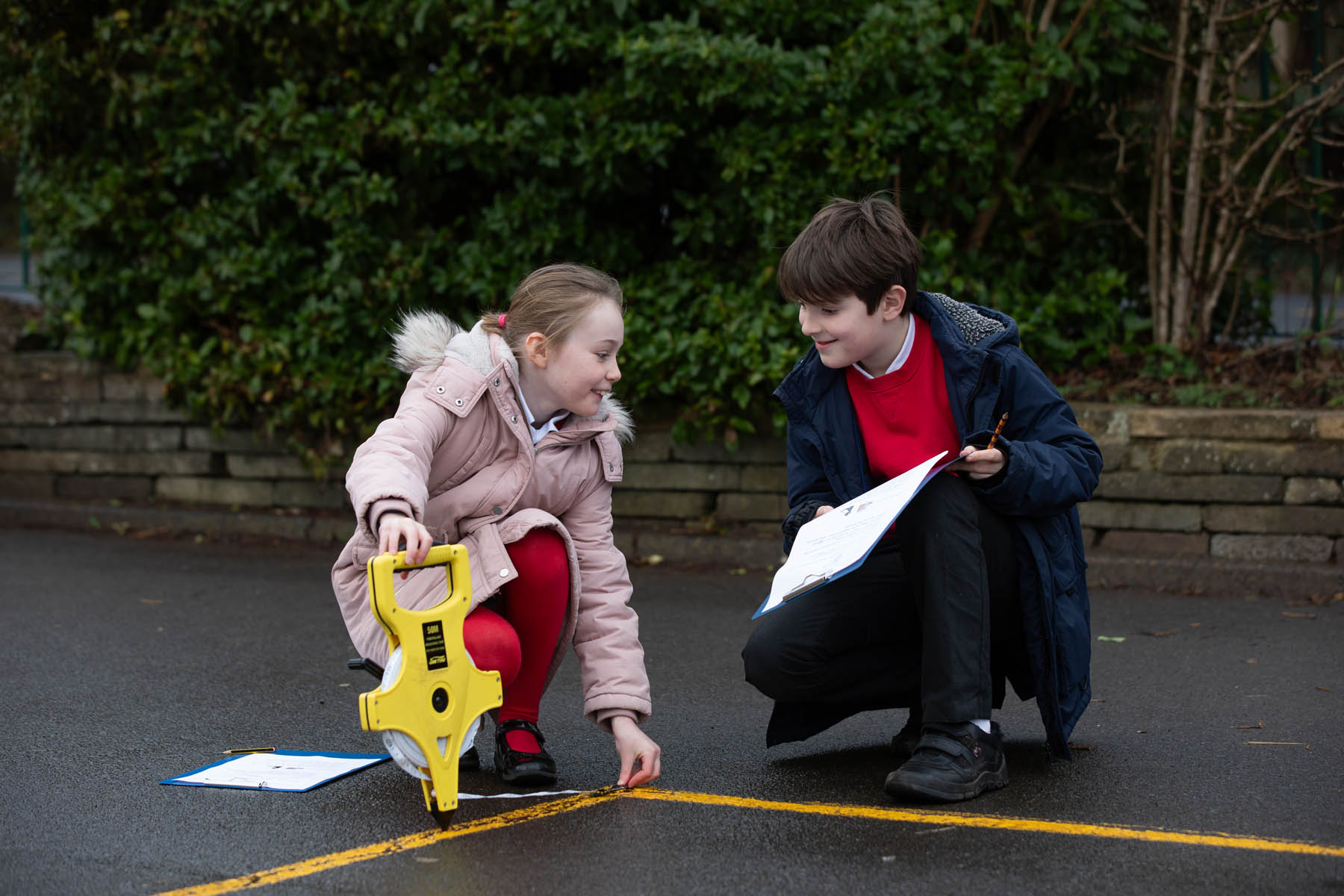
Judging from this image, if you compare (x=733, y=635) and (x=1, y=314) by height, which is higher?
(x=1, y=314)

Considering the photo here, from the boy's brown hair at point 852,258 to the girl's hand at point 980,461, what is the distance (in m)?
0.43

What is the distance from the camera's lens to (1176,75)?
6.57 meters

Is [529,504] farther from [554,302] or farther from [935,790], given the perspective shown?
[935,790]

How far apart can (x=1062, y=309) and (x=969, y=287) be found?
50 cm

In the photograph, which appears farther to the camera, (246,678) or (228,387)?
(228,387)

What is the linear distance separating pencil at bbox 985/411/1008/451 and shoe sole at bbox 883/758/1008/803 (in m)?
0.74

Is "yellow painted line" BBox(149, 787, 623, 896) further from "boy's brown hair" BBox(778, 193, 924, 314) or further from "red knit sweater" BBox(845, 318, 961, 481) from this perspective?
"boy's brown hair" BBox(778, 193, 924, 314)

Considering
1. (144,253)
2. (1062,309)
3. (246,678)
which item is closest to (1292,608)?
(1062,309)

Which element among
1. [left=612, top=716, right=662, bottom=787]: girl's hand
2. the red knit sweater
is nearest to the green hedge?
the red knit sweater

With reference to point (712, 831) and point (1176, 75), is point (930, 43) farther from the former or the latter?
point (712, 831)

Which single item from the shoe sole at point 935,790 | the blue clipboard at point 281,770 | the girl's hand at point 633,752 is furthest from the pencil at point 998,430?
the blue clipboard at point 281,770

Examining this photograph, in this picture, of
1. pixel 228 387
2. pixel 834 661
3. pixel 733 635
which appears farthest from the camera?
pixel 228 387

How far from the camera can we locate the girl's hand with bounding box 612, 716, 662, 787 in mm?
3025

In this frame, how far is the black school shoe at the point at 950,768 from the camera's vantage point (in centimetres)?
295
